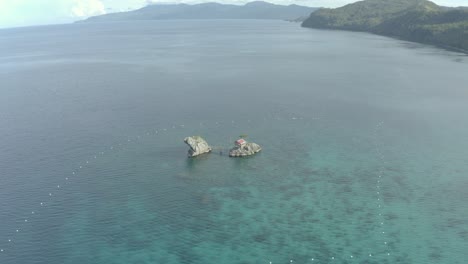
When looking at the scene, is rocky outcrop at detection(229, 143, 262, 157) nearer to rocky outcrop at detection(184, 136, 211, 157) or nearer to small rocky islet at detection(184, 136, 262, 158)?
small rocky islet at detection(184, 136, 262, 158)

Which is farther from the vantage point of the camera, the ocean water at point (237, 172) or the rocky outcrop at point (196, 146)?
the rocky outcrop at point (196, 146)

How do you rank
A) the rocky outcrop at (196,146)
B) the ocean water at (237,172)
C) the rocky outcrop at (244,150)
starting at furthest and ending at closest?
the rocky outcrop at (244,150) < the rocky outcrop at (196,146) < the ocean water at (237,172)

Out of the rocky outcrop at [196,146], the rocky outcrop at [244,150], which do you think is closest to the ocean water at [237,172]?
the rocky outcrop at [196,146]

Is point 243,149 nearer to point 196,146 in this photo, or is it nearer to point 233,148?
point 233,148

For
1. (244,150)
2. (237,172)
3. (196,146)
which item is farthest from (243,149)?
(196,146)

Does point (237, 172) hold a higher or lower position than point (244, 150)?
lower

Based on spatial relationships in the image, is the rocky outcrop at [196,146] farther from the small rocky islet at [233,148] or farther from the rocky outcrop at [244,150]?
the rocky outcrop at [244,150]

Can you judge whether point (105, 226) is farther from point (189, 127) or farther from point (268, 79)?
point (268, 79)
